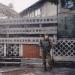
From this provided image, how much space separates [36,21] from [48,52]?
6.13ft

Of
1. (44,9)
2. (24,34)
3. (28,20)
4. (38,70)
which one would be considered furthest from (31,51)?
(44,9)

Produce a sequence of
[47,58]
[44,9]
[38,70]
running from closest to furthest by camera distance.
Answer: [38,70], [47,58], [44,9]

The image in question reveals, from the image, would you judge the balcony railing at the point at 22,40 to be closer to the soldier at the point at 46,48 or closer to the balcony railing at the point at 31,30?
the balcony railing at the point at 31,30

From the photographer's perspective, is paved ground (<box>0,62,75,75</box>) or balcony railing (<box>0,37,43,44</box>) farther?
balcony railing (<box>0,37,43,44</box>)

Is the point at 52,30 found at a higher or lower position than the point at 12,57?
higher

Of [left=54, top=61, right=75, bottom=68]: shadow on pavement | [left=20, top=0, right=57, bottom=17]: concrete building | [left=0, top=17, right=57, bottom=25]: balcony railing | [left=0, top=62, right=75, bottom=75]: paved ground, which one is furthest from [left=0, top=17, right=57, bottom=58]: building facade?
[left=20, top=0, right=57, bottom=17]: concrete building

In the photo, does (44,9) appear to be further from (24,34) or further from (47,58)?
(47,58)

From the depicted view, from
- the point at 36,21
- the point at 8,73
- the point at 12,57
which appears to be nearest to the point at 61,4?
the point at 36,21

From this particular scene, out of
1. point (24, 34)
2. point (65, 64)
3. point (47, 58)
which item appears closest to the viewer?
point (47, 58)

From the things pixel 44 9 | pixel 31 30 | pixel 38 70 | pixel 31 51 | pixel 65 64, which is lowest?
pixel 38 70

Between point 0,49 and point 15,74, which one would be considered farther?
point 0,49

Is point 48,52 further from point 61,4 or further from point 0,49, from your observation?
point 61,4

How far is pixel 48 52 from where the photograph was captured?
1023cm

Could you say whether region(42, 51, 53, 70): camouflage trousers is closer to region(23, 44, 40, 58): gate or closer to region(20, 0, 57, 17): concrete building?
region(23, 44, 40, 58): gate
